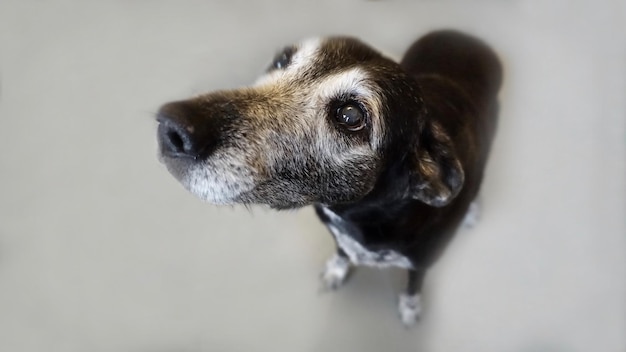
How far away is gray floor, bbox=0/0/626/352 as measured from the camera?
2.30 meters

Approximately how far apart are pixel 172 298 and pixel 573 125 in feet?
6.24

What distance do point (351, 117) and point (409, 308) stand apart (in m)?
1.16

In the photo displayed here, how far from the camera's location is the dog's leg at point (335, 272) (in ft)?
7.52

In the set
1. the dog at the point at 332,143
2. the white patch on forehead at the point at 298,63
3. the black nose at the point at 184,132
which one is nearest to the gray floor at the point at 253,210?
the dog at the point at 332,143

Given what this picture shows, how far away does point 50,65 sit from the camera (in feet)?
9.15

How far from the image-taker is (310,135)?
1.33 m

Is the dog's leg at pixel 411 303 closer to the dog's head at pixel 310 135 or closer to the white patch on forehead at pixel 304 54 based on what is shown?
the dog's head at pixel 310 135

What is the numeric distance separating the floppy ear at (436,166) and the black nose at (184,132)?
542 millimetres

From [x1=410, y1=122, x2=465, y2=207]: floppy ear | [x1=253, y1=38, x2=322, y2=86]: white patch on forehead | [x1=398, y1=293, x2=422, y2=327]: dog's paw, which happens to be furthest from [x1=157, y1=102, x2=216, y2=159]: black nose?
[x1=398, y1=293, x2=422, y2=327]: dog's paw

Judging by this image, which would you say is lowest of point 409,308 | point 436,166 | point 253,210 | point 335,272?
point 409,308

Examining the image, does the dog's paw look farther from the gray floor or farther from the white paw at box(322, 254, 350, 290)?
the white paw at box(322, 254, 350, 290)

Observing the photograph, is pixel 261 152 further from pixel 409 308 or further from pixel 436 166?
pixel 409 308

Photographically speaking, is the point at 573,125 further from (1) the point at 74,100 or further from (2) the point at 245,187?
(1) the point at 74,100

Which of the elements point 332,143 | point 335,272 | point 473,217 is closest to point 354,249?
point 335,272
